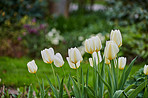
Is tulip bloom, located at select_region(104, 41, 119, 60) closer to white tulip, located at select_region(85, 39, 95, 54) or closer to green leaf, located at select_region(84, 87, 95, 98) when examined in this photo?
white tulip, located at select_region(85, 39, 95, 54)

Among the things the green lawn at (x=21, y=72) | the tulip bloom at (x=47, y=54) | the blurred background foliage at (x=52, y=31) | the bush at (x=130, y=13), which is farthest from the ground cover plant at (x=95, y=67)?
the bush at (x=130, y=13)

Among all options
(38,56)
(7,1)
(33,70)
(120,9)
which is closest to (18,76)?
(7,1)

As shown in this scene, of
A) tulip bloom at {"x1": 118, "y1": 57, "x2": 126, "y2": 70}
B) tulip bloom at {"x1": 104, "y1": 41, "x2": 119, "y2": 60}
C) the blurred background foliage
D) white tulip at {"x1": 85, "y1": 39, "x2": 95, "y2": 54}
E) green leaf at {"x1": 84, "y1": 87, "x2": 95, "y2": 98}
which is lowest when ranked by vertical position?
green leaf at {"x1": 84, "y1": 87, "x2": 95, "y2": 98}

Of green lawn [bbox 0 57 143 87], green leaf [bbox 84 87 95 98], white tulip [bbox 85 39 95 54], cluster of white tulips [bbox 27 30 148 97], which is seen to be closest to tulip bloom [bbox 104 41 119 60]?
cluster of white tulips [bbox 27 30 148 97]

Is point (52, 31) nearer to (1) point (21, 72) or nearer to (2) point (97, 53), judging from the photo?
(1) point (21, 72)

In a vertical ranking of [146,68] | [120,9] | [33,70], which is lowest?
[146,68]

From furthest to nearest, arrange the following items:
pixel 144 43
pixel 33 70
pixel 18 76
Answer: pixel 144 43 → pixel 18 76 → pixel 33 70

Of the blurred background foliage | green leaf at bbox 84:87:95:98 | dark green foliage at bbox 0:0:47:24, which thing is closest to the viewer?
green leaf at bbox 84:87:95:98

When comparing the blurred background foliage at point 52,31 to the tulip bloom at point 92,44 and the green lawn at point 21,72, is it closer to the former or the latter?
the green lawn at point 21,72

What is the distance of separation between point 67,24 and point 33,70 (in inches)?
235

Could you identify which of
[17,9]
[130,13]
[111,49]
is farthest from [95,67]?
[130,13]

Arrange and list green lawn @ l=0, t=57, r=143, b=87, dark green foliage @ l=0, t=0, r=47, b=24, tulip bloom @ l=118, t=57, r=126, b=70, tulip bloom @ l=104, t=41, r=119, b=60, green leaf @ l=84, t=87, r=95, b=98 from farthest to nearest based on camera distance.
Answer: dark green foliage @ l=0, t=0, r=47, b=24 < green lawn @ l=0, t=57, r=143, b=87 < tulip bloom @ l=118, t=57, r=126, b=70 < green leaf @ l=84, t=87, r=95, b=98 < tulip bloom @ l=104, t=41, r=119, b=60

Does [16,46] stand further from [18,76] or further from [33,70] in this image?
[33,70]

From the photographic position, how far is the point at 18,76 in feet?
13.0
